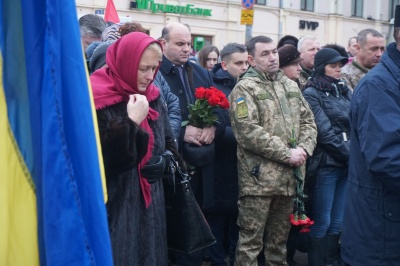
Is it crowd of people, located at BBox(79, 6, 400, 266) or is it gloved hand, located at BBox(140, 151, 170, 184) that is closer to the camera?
crowd of people, located at BBox(79, 6, 400, 266)

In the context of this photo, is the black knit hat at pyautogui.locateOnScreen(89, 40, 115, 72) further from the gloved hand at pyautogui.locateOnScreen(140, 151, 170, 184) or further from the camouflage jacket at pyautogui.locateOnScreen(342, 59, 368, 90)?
the camouflage jacket at pyautogui.locateOnScreen(342, 59, 368, 90)

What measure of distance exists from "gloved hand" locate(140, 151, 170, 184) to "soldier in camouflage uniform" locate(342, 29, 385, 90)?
10.9 feet

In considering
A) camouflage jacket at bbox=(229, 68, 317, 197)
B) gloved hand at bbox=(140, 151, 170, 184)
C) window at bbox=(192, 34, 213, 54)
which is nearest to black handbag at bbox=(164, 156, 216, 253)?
gloved hand at bbox=(140, 151, 170, 184)

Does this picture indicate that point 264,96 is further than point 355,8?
No

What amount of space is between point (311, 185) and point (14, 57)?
403cm

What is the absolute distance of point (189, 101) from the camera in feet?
16.5

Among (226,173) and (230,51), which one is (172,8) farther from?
(226,173)

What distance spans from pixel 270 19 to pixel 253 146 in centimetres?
2326

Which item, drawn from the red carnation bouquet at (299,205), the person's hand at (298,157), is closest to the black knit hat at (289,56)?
the red carnation bouquet at (299,205)

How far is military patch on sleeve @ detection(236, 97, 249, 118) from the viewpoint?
4.75 meters

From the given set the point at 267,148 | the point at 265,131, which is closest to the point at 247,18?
the point at 265,131

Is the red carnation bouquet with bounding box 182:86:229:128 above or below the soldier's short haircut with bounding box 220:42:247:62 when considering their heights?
below

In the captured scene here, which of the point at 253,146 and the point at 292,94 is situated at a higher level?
the point at 292,94

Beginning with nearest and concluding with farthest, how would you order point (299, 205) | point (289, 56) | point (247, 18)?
1. point (299, 205)
2. point (289, 56)
3. point (247, 18)
